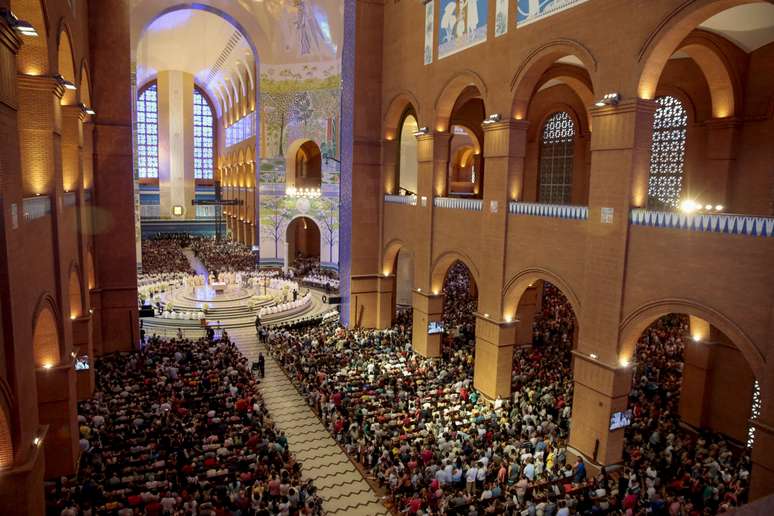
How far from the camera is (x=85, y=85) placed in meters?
16.6

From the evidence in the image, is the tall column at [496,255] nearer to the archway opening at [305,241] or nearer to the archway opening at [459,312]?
the archway opening at [459,312]

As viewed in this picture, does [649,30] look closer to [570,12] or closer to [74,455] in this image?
[570,12]

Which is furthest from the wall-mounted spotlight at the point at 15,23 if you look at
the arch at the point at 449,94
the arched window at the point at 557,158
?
the arched window at the point at 557,158

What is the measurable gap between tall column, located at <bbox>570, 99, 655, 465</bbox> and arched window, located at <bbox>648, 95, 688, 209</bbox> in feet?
12.9

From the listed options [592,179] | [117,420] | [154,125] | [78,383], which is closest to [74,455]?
[117,420]

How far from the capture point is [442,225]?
688 inches

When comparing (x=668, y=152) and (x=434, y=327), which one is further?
(x=434, y=327)

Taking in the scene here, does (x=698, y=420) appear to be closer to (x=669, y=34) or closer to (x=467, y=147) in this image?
(x=669, y=34)

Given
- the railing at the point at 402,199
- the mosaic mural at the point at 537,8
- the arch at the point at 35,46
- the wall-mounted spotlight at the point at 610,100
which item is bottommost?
the railing at the point at 402,199

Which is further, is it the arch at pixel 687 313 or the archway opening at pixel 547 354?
the archway opening at pixel 547 354

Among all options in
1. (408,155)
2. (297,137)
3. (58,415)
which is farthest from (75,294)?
(297,137)

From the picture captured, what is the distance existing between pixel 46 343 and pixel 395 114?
559 inches

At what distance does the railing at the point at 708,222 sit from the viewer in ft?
27.9

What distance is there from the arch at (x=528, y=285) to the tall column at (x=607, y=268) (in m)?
0.49
